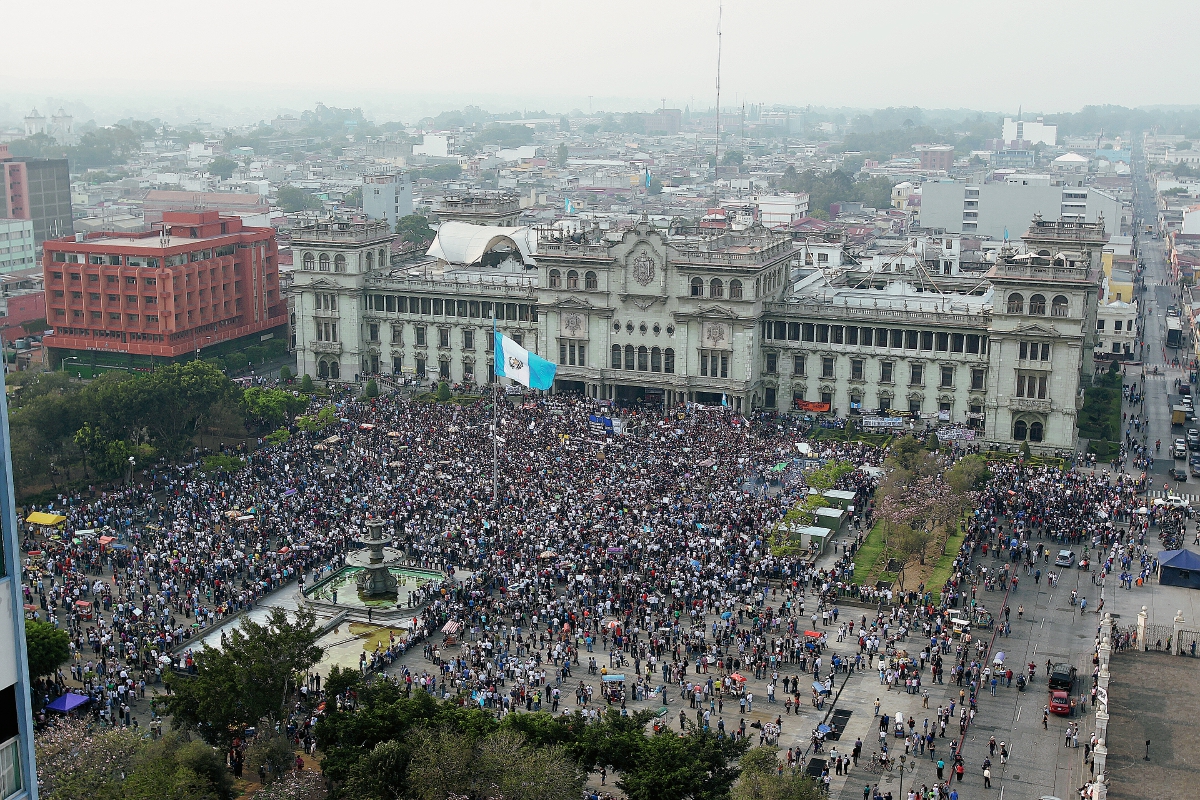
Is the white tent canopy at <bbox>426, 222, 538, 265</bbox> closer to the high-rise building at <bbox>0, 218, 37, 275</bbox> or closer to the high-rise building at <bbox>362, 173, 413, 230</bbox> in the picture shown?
the high-rise building at <bbox>0, 218, 37, 275</bbox>

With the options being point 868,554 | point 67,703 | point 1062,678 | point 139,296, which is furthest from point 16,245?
point 1062,678

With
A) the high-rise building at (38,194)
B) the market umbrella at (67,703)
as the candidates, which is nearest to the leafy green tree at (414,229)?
the high-rise building at (38,194)

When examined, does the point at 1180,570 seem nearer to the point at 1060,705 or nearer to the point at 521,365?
the point at 1060,705

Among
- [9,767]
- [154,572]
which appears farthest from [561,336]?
[9,767]

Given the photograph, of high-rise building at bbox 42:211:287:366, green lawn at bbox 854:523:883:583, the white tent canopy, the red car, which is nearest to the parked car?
the red car

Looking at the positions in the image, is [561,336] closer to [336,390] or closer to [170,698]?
[336,390]

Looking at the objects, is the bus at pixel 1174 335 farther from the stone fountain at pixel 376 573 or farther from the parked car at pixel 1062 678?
the stone fountain at pixel 376 573

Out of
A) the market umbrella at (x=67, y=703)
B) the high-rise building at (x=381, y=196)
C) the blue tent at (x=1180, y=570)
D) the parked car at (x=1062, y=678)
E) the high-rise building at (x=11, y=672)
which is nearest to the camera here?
the high-rise building at (x=11, y=672)
